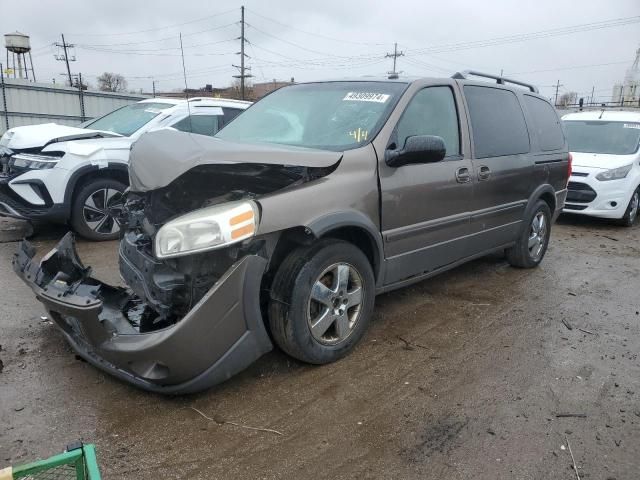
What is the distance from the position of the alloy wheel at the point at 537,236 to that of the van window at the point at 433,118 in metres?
1.83

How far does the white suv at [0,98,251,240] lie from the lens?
5.79 m

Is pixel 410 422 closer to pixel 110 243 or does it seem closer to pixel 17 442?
pixel 17 442

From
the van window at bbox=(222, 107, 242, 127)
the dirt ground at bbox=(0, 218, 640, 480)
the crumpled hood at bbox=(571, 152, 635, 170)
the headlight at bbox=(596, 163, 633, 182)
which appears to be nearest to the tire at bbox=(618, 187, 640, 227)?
the headlight at bbox=(596, 163, 633, 182)

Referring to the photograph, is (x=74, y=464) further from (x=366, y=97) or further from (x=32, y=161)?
(x=32, y=161)

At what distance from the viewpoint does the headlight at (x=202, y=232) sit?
261 centimetres

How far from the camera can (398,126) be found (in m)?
3.69

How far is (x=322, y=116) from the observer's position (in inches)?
154

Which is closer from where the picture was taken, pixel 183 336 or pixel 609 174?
pixel 183 336

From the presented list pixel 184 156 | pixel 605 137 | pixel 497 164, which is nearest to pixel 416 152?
pixel 497 164

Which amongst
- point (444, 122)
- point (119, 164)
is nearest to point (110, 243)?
point (119, 164)

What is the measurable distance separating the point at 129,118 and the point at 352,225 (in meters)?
5.08

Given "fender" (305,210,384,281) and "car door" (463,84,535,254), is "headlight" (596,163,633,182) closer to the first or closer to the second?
"car door" (463,84,535,254)

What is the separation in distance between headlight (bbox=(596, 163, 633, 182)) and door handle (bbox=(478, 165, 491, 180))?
4857 millimetres

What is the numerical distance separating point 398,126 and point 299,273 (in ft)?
4.57
